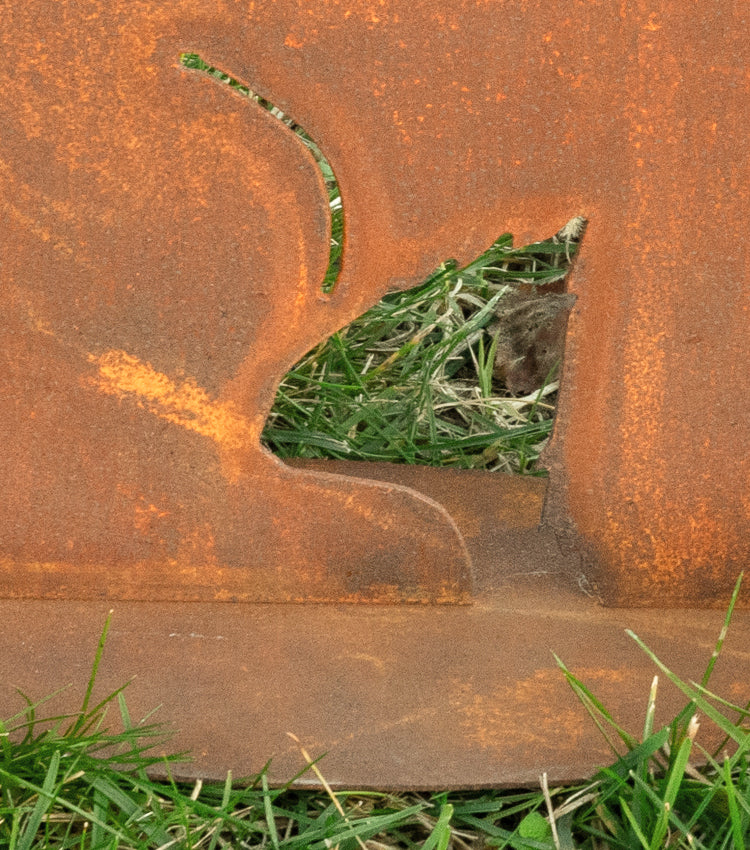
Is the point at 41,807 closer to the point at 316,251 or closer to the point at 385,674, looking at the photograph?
the point at 385,674

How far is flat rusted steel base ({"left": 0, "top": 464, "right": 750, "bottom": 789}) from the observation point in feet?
4.20

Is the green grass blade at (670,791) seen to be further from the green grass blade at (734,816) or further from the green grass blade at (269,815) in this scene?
the green grass blade at (269,815)

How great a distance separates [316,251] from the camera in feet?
4.55

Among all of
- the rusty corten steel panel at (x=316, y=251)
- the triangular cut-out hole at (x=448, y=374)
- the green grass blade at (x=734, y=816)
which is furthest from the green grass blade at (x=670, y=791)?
the triangular cut-out hole at (x=448, y=374)

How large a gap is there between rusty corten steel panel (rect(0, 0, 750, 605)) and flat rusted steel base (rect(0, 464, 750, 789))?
2.5 inches

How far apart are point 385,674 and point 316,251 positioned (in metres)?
0.51

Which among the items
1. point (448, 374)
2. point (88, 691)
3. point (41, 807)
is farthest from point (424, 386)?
point (41, 807)

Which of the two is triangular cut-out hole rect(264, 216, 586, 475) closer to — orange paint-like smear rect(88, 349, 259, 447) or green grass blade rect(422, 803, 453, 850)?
orange paint-like smear rect(88, 349, 259, 447)

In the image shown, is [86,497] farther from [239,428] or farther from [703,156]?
[703,156]

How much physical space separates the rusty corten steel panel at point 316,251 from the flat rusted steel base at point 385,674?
0.21 ft

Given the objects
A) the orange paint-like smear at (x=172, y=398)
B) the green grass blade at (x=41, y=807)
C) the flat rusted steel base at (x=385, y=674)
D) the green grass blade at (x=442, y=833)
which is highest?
the orange paint-like smear at (x=172, y=398)

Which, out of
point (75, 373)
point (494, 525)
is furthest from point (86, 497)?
point (494, 525)

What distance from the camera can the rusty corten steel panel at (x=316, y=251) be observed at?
132cm

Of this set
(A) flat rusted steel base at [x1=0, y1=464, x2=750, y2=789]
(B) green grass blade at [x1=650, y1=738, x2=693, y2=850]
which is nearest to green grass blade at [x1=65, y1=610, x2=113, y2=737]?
(A) flat rusted steel base at [x1=0, y1=464, x2=750, y2=789]
